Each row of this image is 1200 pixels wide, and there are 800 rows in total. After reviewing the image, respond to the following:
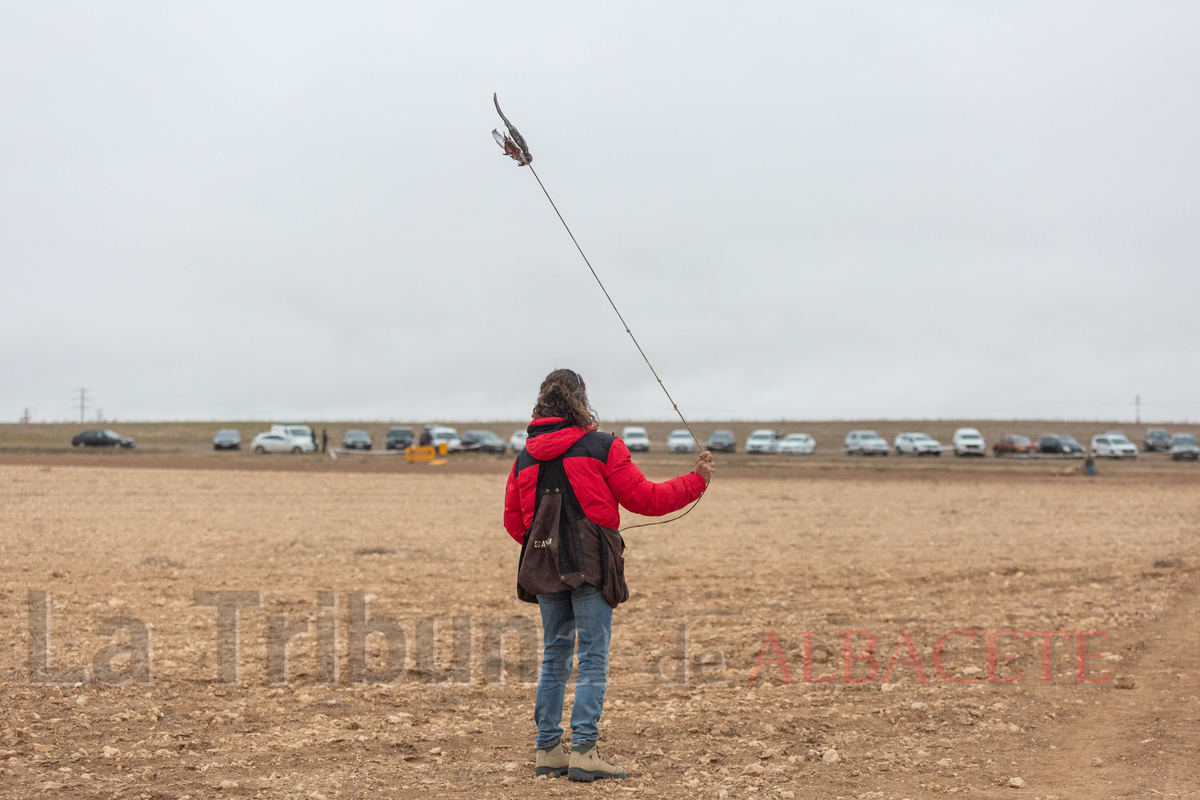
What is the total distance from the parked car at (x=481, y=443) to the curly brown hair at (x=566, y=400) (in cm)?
5150

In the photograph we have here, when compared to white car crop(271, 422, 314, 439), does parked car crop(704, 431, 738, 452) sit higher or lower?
lower

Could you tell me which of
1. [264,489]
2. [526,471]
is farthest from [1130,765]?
[264,489]

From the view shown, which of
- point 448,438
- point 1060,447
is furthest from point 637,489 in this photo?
point 1060,447

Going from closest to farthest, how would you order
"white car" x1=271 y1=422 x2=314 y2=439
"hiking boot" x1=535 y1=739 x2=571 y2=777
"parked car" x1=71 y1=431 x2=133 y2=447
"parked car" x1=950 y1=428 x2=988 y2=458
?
"hiking boot" x1=535 y1=739 x2=571 y2=777 → "parked car" x1=950 y1=428 x2=988 y2=458 → "white car" x1=271 y1=422 x2=314 y2=439 → "parked car" x1=71 y1=431 x2=133 y2=447

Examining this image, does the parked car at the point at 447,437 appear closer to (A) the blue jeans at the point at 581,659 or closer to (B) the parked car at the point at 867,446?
(B) the parked car at the point at 867,446

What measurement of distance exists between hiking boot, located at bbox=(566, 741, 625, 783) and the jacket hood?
144 cm

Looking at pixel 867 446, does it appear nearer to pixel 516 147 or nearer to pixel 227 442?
pixel 227 442

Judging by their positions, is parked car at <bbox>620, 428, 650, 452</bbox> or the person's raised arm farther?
parked car at <bbox>620, 428, 650, 452</bbox>

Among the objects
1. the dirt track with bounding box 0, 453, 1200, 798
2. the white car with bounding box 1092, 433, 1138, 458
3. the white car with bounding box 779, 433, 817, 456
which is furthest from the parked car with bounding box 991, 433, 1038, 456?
the dirt track with bounding box 0, 453, 1200, 798

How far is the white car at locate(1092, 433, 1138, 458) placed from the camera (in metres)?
52.8

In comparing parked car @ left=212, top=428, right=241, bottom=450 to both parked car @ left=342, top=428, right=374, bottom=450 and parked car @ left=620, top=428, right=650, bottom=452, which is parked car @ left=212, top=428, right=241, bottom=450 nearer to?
parked car @ left=342, top=428, right=374, bottom=450

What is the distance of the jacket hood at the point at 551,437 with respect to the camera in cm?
458

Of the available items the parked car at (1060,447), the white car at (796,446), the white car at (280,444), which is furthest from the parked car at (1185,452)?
the white car at (280,444)

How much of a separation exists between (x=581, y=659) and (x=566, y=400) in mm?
1265
